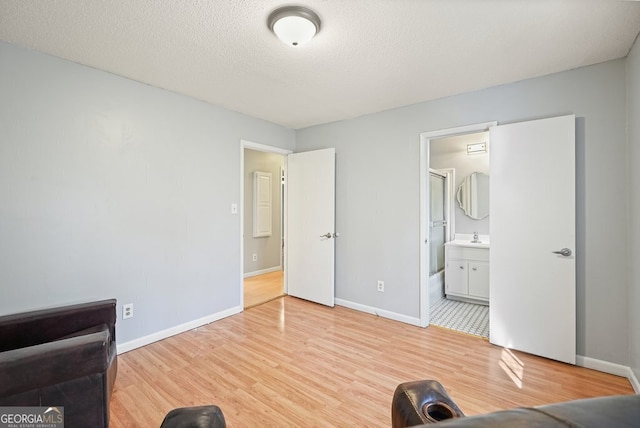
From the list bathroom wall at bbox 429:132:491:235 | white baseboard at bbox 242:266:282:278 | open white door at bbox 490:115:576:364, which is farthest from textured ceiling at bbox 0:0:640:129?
white baseboard at bbox 242:266:282:278

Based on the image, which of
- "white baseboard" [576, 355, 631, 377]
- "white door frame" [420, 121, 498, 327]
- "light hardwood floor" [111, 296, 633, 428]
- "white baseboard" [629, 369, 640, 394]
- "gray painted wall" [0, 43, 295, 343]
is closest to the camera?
"light hardwood floor" [111, 296, 633, 428]

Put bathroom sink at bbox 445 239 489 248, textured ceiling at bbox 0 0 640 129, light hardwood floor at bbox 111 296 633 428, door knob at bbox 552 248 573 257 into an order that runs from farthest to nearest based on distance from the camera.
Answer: bathroom sink at bbox 445 239 489 248 < door knob at bbox 552 248 573 257 < light hardwood floor at bbox 111 296 633 428 < textured ceiling at bbox 0 0 640 129

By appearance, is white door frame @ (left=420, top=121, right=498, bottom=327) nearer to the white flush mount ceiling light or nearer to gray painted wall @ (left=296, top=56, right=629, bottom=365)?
gray painted wall @ (left=296, top=56, right=629, bottom=365)

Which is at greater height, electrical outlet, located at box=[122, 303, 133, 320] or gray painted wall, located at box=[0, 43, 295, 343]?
gray painted wall, located at box=[0, 43, 295, 343]

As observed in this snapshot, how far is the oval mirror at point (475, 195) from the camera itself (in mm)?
4117

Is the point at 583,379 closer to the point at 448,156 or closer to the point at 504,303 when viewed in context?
the point at 504,303

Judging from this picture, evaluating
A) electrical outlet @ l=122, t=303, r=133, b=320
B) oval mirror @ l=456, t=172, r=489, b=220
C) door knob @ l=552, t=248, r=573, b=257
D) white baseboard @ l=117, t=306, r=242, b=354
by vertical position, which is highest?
oval mirror @ l=456, t=172, r=489, b=220

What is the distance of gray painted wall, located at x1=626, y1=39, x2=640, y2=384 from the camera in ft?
6.03

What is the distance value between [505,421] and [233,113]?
11.5 feet

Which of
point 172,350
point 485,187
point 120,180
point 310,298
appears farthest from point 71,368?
point 485,187

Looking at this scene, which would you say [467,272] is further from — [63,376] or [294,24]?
[63,376]

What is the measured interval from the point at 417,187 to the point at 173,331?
2951mm

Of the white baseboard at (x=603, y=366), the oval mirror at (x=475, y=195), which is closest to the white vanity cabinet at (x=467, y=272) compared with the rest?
the oval mirror at (x=475, y=195)

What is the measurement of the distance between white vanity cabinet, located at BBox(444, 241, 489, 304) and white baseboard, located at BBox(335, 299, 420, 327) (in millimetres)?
1216
